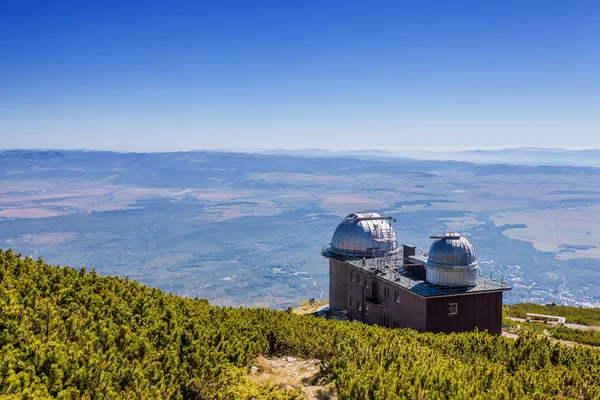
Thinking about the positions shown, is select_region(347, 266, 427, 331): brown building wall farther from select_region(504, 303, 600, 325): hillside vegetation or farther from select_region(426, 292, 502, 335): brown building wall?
select_region(504, 303, 600, 325): hillside vegetation

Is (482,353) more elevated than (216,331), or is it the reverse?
(216,331)

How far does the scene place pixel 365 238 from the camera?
34.6 metres

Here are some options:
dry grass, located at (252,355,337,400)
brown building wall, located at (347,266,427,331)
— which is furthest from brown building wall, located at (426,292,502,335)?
dry grass, located at (252,355,337,400)

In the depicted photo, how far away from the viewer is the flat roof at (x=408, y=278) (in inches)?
1029

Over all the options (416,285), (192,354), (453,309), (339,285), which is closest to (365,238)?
(339,285)

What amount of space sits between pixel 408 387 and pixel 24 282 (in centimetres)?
1074

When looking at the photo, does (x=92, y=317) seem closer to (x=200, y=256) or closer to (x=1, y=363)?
(x=1, y=363)

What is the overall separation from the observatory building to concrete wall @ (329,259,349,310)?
0.14 metres

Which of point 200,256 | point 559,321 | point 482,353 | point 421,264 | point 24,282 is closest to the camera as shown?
point 24,282

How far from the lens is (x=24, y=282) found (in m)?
13.6

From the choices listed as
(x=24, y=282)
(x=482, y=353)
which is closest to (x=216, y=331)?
(x=24, y=282)

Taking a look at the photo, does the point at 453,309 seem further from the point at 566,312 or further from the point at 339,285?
the point at 566,312

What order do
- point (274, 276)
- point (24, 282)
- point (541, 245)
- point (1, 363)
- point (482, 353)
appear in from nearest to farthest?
point (1, 363), point (24, 282), point (482, 353), point (274, 276), point (541, 245)

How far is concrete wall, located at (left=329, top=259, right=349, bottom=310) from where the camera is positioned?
3534cm
